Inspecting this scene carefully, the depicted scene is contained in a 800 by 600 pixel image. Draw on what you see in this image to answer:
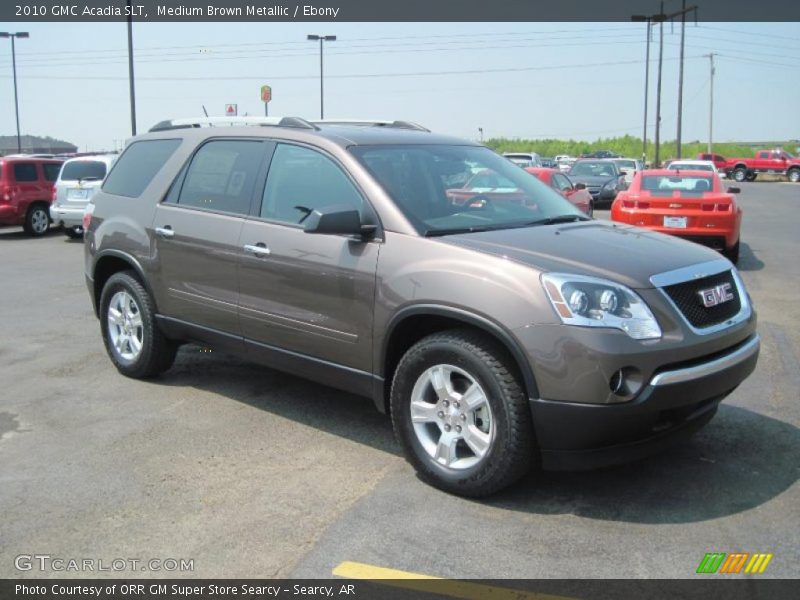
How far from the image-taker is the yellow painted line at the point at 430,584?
3.22 metres

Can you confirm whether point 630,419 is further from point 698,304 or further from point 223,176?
point 223,176

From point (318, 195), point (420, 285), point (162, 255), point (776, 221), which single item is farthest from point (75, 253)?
point (776, 221)

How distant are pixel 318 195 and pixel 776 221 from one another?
60.6 ft

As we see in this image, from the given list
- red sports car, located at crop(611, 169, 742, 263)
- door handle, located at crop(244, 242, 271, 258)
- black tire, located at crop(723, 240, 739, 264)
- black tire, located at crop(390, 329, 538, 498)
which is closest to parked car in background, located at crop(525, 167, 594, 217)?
red sports car, located at crop(611, 169, 742, 263)

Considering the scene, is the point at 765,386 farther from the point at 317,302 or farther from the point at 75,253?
the point at 75,253

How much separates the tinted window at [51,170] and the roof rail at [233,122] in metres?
13.5

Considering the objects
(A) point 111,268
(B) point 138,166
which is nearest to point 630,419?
(B) point 138,166

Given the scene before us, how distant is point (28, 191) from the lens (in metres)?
18.1

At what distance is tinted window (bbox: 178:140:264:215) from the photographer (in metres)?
5.29

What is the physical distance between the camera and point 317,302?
15.4 ft

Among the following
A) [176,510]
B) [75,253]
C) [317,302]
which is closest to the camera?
[176,510]

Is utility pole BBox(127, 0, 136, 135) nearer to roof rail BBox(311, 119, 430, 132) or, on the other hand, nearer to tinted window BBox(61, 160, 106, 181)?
tinted window BBox(61, 160, 106, 181)

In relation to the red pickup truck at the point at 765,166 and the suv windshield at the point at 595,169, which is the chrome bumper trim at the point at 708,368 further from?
the red pickup truck at the point at 765,166

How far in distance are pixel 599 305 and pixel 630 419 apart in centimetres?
54
